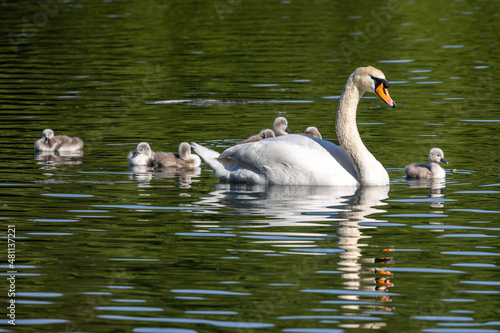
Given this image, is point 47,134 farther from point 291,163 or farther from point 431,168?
point 431,168

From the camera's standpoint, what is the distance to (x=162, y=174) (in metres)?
15.8

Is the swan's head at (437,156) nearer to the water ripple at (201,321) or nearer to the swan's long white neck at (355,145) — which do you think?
the swan's long white neck at (355,145)

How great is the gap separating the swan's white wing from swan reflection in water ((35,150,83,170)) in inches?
129

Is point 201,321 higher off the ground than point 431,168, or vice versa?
point 431,168

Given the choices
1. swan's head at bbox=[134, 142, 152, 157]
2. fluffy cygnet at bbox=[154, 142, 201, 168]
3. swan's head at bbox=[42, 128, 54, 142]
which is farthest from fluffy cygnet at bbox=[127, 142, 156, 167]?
swan's head at bbox=[42, 128, 54, 142]

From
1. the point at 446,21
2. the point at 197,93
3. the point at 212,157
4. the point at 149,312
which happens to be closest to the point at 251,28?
the point at 446,21

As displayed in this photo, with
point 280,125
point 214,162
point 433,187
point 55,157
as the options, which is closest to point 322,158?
point 433,187

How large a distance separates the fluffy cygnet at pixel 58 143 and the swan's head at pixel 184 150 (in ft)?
7.41

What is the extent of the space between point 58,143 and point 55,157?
1.34 feet

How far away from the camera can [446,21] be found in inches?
1505

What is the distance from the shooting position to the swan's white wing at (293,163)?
13.9 metres

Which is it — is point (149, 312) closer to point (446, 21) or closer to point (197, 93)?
point (197, 93)

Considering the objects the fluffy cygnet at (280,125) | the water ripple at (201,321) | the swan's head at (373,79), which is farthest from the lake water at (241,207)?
the swan's head at (373,79)

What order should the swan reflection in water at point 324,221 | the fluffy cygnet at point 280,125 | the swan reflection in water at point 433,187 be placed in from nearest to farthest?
the swan reflection in water at point 324,221 < the swan reflection in water at point 433,187 < the fluffy cygnet at point 280,125
